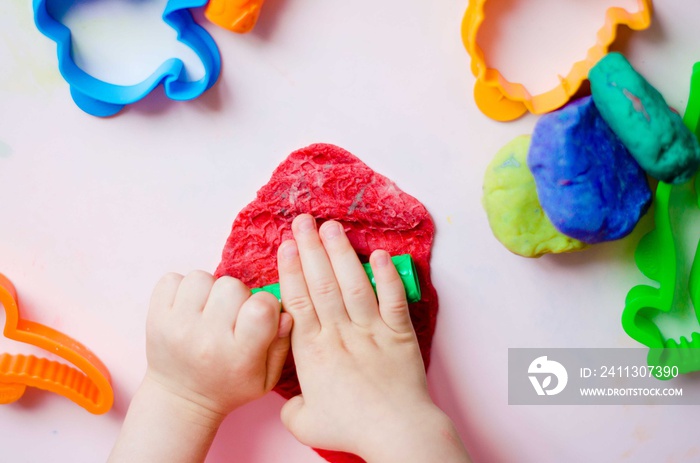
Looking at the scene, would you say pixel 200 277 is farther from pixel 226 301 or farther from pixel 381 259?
pixel 381 259

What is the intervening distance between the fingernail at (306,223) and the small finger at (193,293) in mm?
111

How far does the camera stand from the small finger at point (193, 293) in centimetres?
67

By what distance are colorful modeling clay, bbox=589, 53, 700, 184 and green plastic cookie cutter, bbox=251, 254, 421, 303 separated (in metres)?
0.25

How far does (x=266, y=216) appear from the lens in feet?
2.35

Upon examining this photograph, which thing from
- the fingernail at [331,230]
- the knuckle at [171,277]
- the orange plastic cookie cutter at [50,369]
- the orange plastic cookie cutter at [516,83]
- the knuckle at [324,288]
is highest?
the orange plastic cookie cutter at [516,83]

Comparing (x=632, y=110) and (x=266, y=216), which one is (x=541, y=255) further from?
(x=266, y=216)

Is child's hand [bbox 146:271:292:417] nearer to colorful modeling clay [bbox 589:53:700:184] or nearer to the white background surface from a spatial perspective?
the white background surface

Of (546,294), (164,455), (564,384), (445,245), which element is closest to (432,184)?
(445,245)

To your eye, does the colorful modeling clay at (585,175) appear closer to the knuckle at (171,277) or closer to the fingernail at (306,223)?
the fingernail at (306,223)

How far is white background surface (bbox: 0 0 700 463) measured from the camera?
2.31 ft

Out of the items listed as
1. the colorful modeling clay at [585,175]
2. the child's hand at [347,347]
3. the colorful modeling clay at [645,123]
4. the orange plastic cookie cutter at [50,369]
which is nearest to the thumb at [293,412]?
the child's hand at [347,347]

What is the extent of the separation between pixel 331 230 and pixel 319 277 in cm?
5

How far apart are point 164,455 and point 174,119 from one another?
36 centimetres

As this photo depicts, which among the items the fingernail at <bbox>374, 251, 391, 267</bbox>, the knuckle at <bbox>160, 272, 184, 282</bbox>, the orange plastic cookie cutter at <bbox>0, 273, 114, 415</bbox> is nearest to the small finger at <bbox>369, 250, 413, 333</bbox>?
the fingernail at <bbox>374, 251, 391, 267</bbox>
